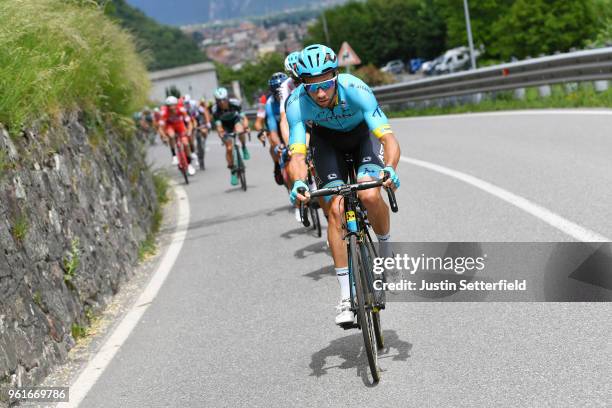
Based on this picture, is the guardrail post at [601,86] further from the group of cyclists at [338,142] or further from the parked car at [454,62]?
the parked car at [454,62]

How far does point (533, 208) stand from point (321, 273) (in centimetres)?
239

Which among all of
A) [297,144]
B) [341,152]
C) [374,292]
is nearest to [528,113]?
[341,152]

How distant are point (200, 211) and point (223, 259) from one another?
5146 mm

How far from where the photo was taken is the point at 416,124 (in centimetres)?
2406

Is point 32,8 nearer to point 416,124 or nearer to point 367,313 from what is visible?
point 367,313

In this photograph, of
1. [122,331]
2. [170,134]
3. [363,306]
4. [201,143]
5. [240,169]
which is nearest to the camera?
[363,306]

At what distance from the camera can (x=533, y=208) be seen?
9.87 meters

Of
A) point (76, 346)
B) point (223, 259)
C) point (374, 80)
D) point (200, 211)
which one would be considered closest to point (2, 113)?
point (76, 346)

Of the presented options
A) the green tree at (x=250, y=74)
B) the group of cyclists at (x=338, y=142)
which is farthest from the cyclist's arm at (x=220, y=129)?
the green tree at (x=250, y=74)

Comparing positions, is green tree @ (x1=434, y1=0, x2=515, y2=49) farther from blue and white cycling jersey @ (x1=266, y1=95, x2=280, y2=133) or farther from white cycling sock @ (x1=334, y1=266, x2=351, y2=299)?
white cycling sock @ (x1=334, y1=266, x2=351, y2=299)

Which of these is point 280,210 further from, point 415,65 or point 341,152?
point 415,65

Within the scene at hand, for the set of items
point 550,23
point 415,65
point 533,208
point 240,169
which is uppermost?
point 550,23

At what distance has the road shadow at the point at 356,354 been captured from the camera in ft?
20.0

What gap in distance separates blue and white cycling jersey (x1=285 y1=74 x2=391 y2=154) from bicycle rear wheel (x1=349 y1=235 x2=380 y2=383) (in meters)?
0.88
